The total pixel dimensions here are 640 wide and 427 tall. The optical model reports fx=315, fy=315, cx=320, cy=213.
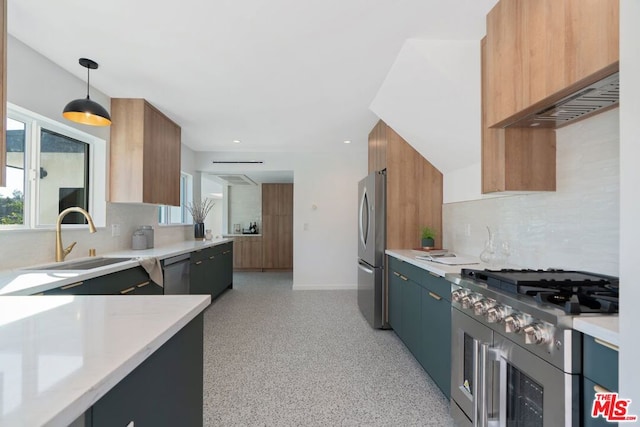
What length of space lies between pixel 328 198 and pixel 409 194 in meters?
2.26

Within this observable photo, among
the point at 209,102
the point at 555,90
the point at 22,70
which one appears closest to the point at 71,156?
the point at 22,70

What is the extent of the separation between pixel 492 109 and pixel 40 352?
2169 mm

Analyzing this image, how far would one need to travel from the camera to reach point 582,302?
3.78 feet

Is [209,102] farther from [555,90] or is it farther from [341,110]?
[555,90]

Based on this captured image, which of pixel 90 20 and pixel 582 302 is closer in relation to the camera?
pixel 582 302

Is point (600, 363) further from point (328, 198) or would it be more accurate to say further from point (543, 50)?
point (328, 198)

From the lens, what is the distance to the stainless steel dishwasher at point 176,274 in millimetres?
3036

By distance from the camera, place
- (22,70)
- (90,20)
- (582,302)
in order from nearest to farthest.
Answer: (582,302)
(90,20)
(22,70)

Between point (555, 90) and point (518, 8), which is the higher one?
point (518, 8)

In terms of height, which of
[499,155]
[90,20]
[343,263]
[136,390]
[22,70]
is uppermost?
[90,20]

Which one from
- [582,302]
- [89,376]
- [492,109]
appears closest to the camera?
[89,376]

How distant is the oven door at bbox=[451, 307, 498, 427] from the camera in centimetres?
145

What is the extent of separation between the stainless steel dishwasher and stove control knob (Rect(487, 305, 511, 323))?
2.72 metres

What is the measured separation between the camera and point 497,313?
54.7 inches
